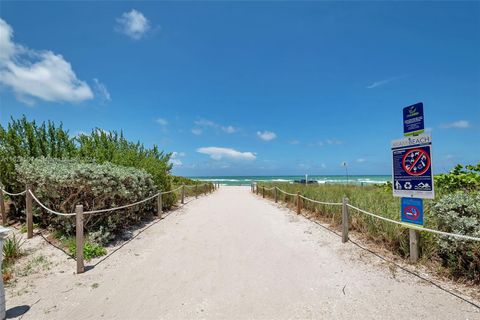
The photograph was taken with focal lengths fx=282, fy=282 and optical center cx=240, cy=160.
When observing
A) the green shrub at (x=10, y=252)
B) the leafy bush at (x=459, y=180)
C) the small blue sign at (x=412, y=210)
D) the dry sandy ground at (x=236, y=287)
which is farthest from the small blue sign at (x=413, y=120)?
the green shrub at (x=10, y=252)

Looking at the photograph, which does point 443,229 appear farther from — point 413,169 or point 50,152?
point 50,152

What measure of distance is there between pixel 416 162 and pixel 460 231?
4.45 ft

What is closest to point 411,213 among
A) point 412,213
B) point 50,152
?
point 412,213

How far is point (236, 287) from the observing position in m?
4.20

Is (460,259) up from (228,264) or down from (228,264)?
up

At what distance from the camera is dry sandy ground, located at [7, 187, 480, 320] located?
351cm

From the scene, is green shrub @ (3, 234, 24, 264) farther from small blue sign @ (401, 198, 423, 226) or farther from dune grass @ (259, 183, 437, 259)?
small blue sign @ (401, 198, 423, 226)

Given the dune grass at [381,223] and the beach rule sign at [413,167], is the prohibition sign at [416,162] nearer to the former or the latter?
the beach rule sign at [413,167]

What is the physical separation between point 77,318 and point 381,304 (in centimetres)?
382

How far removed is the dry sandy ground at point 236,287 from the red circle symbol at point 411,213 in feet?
3.33

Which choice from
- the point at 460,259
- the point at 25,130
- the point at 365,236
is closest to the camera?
the point at 460,259

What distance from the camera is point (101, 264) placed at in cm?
514

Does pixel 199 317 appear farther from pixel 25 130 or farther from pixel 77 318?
pixel 25 130

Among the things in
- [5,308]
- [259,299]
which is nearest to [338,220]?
[259,299]
